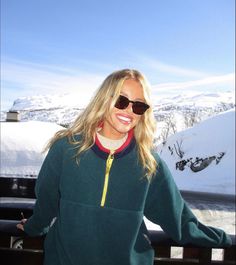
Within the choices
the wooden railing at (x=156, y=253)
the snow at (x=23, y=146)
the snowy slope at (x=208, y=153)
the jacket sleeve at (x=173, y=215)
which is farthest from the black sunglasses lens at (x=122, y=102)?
the snowy slope at (x=208, y=153)

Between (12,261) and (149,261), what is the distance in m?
0.64

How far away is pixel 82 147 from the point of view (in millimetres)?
1438

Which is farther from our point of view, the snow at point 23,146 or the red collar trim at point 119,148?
the snow at point 23,146

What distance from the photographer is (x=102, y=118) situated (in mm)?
1550

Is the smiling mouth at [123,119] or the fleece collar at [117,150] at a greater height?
the smiling mouth at [123,119]

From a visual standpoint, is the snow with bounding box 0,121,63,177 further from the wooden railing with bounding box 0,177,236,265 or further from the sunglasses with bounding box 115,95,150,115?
the sunglasses with bounding box 115,95,150,115

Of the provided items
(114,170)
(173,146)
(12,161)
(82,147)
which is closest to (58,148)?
(82,147)

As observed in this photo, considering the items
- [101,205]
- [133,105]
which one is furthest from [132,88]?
[101,205]

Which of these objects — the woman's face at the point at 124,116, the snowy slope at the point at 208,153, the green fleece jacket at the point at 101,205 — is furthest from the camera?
the snowy slope at the point at 208,153

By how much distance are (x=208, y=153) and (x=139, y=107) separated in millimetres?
20458

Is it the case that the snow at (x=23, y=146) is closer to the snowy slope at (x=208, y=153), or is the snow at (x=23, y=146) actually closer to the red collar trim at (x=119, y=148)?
the snowy slope at (x=208, y=153)

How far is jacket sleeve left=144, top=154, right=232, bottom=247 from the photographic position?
4.93ft

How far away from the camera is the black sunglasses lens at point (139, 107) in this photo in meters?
1.51

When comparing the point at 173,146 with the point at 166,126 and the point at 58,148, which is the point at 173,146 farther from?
the point at 58,148
